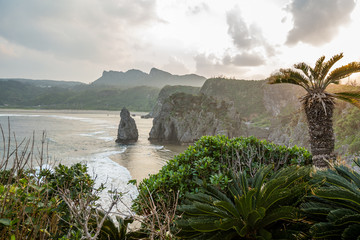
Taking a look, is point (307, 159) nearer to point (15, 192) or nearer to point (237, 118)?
point (15, 192)

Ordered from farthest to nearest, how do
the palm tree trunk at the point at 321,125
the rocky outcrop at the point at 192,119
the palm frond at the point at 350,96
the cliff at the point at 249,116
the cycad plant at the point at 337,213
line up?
1. the rocky outcrop at the point at 192,119
2. the cliff at the point at 249,116
3. the palm tree trunk at the point at 321,125
4. the palm frond at the point at 350,96
5. the cycad plant at the point at 337,213

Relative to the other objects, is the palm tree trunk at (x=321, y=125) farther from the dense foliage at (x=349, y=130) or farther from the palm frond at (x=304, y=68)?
the dense foliage at (x=349, y=130)

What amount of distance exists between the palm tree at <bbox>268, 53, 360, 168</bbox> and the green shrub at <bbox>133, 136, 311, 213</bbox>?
3322mm

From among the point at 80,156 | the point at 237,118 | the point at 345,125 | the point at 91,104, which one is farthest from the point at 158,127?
the point at 91,104

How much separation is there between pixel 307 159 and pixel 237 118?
2025 inches

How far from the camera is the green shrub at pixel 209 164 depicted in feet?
16.9

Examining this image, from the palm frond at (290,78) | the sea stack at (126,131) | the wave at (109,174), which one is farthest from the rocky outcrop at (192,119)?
the palm frond at (290,78)

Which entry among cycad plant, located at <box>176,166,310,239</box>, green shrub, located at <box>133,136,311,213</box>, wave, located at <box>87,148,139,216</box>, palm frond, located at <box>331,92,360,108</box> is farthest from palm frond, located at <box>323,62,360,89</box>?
wave, located at <box>87,148,139,216</box>

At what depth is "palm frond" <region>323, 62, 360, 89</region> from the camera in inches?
361

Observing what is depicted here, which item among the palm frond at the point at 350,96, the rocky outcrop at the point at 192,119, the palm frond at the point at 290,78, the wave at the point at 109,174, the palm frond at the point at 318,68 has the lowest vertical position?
the wave at the point at 109,174

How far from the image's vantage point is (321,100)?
9586 millimetres

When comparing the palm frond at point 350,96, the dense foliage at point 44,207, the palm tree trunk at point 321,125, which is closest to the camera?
the dense foliage at point 44,207

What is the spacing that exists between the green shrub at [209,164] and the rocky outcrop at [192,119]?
44479 mm

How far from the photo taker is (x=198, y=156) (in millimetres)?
6180
